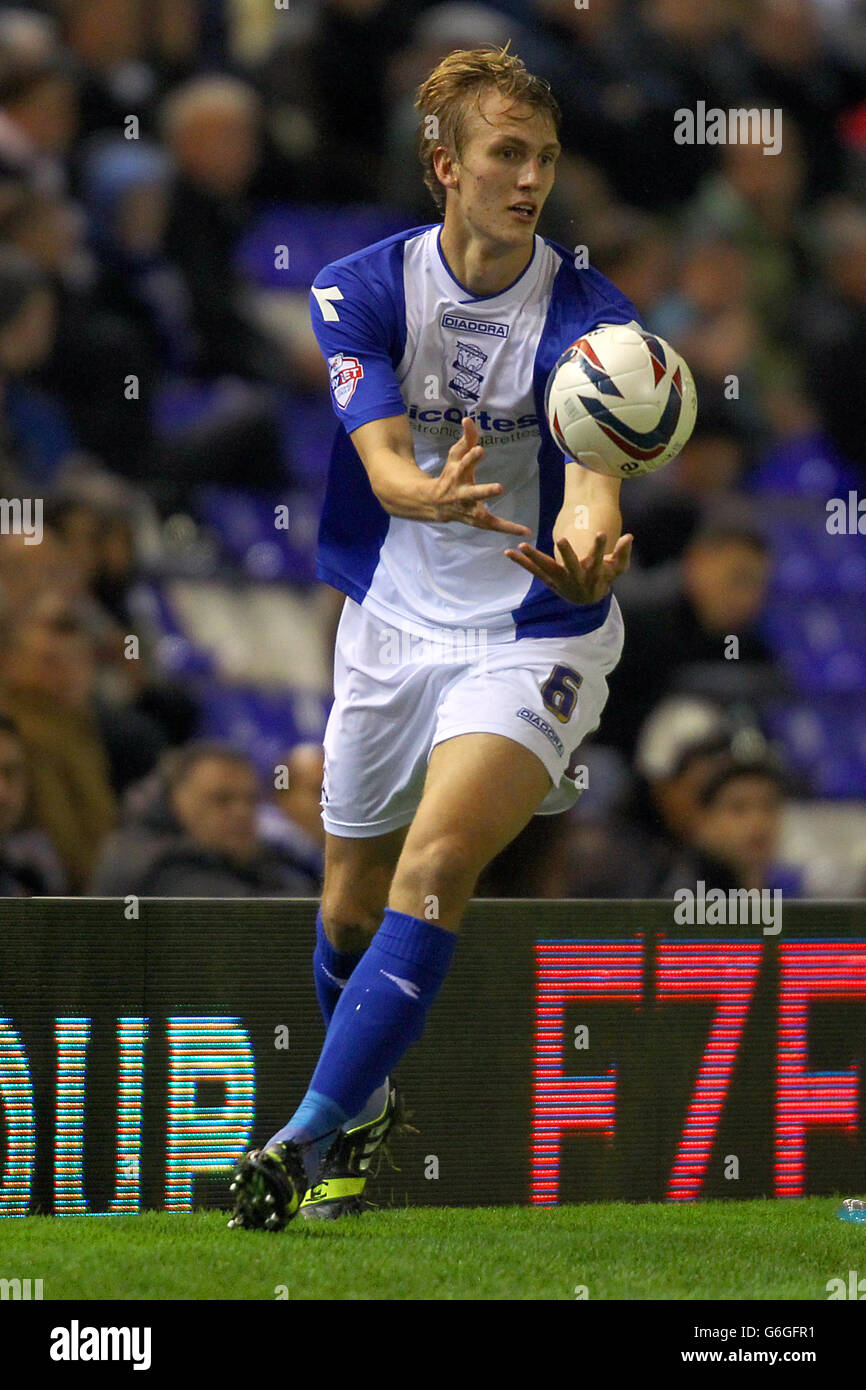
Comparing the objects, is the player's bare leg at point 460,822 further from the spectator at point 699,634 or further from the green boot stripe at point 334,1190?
the spectator at point 699,634

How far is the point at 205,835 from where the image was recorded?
5.30 m

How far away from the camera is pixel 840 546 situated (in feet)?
25.8

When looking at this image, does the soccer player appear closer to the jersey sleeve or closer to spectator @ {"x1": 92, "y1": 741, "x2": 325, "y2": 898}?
the jersey sleeve

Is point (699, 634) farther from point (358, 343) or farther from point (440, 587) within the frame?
point (358, 343)

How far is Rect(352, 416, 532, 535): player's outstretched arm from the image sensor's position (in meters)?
3.17

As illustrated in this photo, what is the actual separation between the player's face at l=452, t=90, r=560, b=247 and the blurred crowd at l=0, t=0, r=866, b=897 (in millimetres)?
2114

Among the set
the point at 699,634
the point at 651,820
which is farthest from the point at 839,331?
the point at 651,820

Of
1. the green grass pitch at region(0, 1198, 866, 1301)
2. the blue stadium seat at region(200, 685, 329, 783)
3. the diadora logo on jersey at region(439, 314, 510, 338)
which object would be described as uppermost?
the diadora logo on jersey at region(439, 314, 510, 338)

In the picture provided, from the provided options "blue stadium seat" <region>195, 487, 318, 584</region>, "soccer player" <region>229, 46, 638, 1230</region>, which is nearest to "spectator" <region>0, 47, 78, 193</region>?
"blue stadium seat" <region>195, 487, 318, 584</region>

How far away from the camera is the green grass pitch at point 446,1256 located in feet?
9.74

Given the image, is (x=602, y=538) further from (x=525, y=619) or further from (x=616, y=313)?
(x=616, y=313)

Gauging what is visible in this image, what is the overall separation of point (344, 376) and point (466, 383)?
25cm

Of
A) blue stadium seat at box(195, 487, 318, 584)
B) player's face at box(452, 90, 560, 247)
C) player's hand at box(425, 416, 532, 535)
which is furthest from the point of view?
blue stadium seat at box(195, 487, 318, 584)

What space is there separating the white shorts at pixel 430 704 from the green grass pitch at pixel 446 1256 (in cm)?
85
